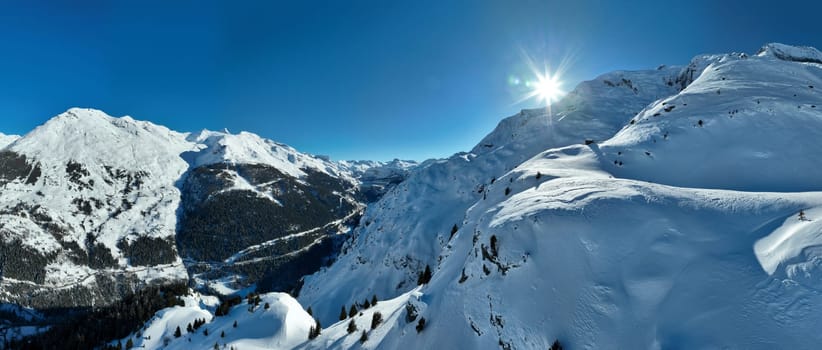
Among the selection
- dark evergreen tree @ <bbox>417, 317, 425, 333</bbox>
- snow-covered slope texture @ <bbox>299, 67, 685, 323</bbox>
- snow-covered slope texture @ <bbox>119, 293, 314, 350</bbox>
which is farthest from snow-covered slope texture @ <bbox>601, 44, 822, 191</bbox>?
snow-covered slope texture @ <bbox>299, 67, 685, 323</bbox>

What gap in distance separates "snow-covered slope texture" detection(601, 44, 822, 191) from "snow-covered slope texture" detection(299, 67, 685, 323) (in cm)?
3483

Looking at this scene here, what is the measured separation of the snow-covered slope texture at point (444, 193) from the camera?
264ft

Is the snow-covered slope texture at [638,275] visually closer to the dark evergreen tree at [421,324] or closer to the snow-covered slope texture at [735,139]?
the dark evergreen tree at [421,324]

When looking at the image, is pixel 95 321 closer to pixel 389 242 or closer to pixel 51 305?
pixel 389 242

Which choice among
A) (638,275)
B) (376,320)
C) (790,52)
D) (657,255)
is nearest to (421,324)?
(376,320)

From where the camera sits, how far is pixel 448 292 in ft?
58.7

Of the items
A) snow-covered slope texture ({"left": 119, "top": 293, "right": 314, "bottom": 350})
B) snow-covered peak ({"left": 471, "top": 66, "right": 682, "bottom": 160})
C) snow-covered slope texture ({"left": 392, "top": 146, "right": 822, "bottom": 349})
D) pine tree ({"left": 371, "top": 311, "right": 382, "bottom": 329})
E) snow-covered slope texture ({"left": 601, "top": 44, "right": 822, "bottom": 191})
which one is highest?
snow-covered peak ({"left": 471, "top": 66, "right": 682, "bottom": 160})

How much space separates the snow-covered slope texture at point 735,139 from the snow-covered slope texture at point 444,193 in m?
34.8

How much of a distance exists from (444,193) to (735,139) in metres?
74.1

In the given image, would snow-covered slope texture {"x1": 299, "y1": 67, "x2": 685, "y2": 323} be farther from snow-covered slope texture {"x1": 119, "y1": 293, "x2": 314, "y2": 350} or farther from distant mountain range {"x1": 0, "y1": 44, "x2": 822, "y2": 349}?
snow-covered slope texture {"x1": 119, "y1": 293, "x2": 314, "y2": 350}

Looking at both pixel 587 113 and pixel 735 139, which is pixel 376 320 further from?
pixel 587 113

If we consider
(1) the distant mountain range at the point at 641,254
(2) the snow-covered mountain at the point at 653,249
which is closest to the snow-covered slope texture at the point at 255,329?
(1) the distant mountain range at the point at 641,254

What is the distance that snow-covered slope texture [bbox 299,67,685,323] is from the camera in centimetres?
8056

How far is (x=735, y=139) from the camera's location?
2647 cm
